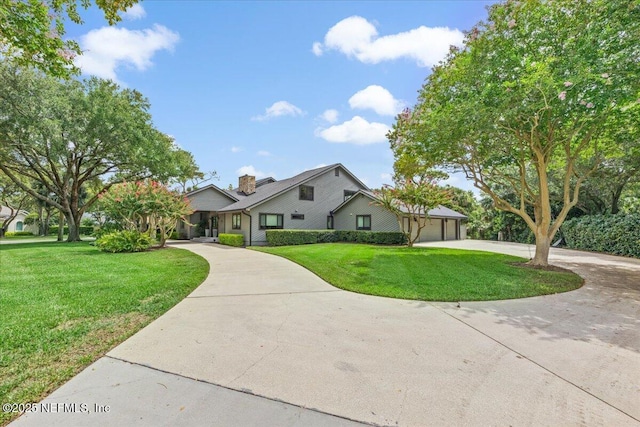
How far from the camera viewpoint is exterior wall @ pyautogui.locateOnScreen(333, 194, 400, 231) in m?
20.2

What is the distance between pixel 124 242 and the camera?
1404 centimetres

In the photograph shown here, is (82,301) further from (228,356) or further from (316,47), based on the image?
(316,47)

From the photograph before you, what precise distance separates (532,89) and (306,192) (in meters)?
16.1

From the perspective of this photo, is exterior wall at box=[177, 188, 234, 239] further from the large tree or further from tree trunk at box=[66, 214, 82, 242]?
the large tree

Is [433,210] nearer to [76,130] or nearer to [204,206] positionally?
[204,206]

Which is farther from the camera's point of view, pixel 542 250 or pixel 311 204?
pixel 311 204

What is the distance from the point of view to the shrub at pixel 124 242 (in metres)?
13.8

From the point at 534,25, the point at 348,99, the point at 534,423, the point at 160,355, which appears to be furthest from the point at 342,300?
the point at 348,99

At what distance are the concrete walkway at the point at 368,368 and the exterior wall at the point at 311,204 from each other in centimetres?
1450

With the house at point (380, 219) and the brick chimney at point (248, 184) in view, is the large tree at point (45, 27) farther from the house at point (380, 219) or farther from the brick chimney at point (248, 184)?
the brick chimney at point (248, 184)

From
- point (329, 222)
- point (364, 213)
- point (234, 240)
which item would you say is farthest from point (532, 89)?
point (329, 222)

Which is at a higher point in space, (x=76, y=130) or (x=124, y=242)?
(x=76, y=130)

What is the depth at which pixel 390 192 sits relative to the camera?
54.2 ft

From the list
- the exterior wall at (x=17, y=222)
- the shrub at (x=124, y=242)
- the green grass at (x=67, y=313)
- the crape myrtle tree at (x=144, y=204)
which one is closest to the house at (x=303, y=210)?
the crape myrtle tree at (x=144, y=204)
